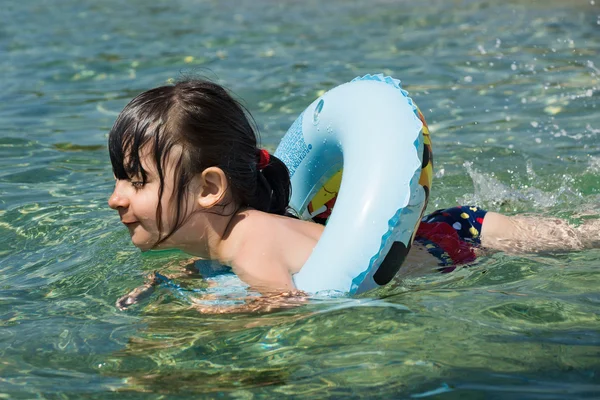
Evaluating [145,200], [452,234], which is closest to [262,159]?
[145,200]

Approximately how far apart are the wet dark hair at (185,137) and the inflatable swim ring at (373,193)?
1.39 ft

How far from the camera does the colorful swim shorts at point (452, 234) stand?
12.5 ft

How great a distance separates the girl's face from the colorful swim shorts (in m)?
1.15

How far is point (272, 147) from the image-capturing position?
19.2 ft

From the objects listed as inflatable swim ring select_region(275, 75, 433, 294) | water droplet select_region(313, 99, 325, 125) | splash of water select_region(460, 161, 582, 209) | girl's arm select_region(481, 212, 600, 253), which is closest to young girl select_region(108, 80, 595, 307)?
inflatable swim ring select_region(275, 75, 433, 294)

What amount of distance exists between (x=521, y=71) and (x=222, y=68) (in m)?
2.70

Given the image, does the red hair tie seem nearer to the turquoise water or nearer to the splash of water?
the turquoise water

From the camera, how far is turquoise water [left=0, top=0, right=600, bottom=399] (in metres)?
2.72

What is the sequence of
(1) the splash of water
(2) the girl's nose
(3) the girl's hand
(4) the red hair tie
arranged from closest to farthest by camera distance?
(2) the girl's nose < (3) the girl's hand < (4) the red hair tie < (1) the splash of water

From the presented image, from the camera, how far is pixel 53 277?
381 cm

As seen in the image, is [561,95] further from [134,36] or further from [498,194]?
[134,36]

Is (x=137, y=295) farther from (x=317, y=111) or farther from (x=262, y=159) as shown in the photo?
(x=317, y=111)

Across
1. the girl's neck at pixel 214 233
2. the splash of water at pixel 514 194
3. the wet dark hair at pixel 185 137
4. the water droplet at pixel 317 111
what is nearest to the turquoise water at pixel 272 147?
the splash of water at pixel 514 194

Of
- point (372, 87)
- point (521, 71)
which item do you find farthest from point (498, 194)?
point (521, 71)
